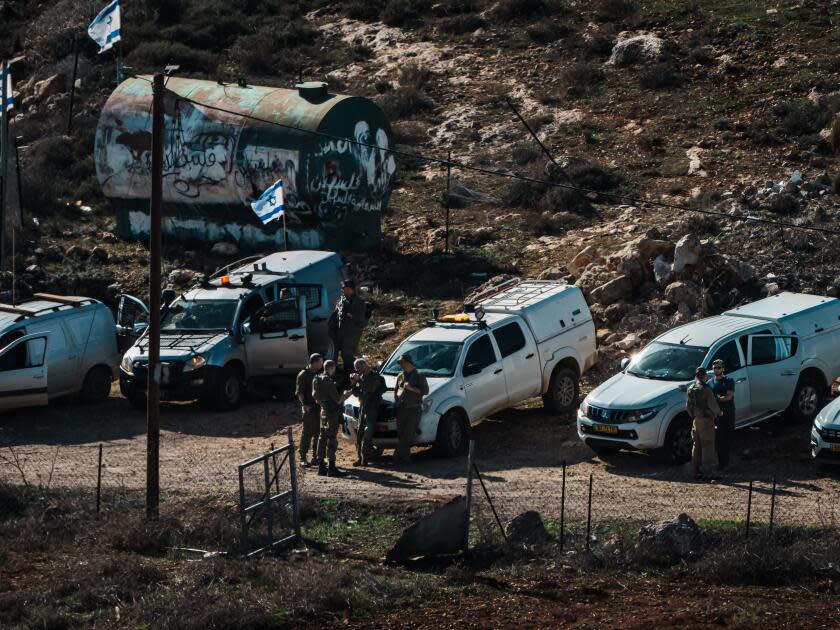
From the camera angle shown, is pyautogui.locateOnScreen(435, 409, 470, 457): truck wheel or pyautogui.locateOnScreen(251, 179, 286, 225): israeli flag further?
pyautogui.locateOnScreen(251, 179, 286, 225): israeli flag

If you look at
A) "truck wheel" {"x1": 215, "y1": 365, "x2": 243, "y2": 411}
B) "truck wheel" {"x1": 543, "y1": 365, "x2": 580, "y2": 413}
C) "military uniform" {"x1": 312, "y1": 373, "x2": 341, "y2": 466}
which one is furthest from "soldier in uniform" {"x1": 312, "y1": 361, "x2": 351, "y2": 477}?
"truck wheel" {"x1": 543, "y1": 365, "x2": 580, "y2": 413}

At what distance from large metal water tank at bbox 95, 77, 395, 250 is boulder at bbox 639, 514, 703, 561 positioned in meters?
16.5

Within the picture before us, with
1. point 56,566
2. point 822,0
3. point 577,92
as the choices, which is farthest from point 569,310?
point 822,0

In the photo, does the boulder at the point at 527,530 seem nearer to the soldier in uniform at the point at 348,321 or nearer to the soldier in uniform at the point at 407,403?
the soldier in uniform at the point at 407,403

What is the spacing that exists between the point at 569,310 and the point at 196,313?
638 cm

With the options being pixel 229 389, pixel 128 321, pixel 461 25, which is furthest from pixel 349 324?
pixel 461 25

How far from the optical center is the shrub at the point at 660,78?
37.7m

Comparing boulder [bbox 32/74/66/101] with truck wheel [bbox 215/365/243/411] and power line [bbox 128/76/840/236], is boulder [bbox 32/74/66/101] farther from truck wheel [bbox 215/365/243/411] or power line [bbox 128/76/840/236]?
truck wheel [bbox 215/365/243/411]

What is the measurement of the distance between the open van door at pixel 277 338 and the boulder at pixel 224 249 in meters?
8.13

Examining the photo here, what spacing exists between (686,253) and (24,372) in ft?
37.8

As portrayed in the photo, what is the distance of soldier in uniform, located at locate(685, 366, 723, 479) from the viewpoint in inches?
712

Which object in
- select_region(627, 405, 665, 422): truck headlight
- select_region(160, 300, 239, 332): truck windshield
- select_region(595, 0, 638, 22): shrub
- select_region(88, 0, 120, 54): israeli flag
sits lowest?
select_region(627, 405, 665, 422): truck headlight

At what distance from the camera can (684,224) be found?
27.5m

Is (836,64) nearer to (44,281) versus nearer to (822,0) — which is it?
(822,0)
